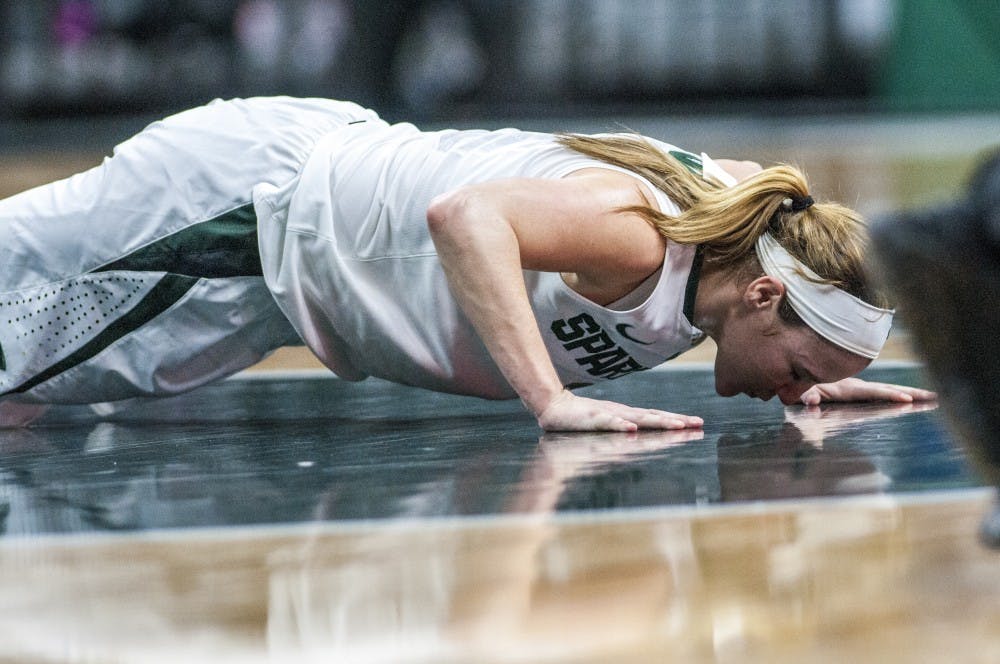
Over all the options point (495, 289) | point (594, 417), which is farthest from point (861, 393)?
point (495, 289)

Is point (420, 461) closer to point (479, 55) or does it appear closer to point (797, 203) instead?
point (797, 203)

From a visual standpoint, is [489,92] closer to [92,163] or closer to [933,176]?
[92,163]

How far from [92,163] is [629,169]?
7.95 meters

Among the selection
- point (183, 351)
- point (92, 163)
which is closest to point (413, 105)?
point (92, 163)

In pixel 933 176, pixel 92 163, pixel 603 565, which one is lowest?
pixel 92 163

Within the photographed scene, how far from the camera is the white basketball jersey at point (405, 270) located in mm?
2709

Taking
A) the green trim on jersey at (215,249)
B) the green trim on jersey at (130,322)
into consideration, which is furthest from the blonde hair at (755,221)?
the green trim on jersey at (130,322)

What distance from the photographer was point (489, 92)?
Result: 1132 centimetres

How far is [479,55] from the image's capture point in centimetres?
1131

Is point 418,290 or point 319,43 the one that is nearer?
point 418,290

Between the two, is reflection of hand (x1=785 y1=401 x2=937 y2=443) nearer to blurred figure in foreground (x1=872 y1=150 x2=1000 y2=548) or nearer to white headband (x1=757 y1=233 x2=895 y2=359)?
white headband (x1=757 y1=233 x2=895 y2=359)

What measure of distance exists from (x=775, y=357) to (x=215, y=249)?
1.11 m

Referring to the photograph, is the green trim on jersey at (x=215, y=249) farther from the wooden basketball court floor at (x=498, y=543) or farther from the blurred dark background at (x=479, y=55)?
the blurred dark background at (x=479, y=55)

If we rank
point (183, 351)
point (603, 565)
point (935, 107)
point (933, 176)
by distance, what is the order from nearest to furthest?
point (603, 565) → point (183, 351) → point (933, 176) → point (935, 107)
